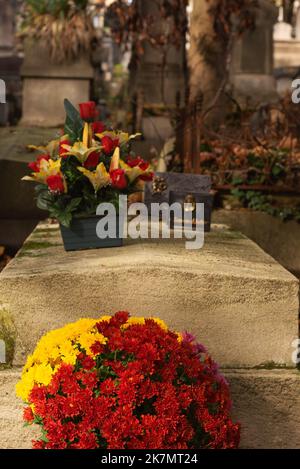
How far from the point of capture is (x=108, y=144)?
5047mm

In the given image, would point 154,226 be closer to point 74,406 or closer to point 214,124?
point 74,406

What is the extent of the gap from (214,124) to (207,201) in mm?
5134

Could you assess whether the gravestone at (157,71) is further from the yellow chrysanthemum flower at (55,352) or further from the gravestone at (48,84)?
the yellow chrysanthemum flower at (55,352)

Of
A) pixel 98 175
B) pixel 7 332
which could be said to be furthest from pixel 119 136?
pixel 7 332

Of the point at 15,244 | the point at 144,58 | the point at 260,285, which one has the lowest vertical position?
the point at 15,244

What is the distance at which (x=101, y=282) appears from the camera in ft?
14.4

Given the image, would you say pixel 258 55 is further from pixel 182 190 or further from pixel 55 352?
pixel 55 352

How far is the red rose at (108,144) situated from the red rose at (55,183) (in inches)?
16.3

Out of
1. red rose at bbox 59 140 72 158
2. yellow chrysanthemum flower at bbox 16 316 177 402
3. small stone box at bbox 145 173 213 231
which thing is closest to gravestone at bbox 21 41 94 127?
small stone box at bbox 145 173 213 231

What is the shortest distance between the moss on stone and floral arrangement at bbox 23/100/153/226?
2.59ft

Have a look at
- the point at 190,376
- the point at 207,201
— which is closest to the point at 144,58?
the point at 207,201

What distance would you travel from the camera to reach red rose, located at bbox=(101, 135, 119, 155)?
16.5 ft

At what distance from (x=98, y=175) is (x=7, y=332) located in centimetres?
118

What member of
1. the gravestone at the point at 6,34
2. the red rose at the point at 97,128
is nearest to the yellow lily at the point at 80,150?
the red rose at the point at 97,128
